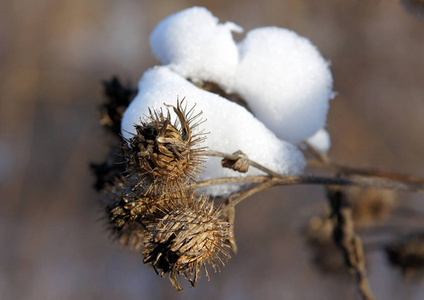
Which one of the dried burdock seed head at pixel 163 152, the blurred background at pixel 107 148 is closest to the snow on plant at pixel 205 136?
the dried burdock seed head at pixel 163 152

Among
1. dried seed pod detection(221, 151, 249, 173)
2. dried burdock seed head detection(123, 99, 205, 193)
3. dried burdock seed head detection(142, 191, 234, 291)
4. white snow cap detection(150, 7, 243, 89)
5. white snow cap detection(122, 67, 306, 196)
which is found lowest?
dried burdock seed head detection(142, 191, 234, 291)

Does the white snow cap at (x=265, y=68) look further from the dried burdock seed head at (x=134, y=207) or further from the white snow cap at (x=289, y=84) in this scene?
the dried burdock seed head at (x=134, y=207)

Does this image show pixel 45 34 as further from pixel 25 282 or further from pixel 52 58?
pixel 25 282

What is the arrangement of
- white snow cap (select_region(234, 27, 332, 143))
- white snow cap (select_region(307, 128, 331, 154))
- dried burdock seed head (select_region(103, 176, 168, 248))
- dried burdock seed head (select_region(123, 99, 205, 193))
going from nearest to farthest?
dried burdock seed head (select_region(123, 99, 205, 193)), dried burdock seed head (select_region(103, 176, 168, 248)), white snow cap (select_region(234, 27, 332, 143)), white snow cap (select_region(307, 128, 331, 154))

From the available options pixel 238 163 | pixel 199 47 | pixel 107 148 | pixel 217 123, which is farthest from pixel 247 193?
pixel 107 148

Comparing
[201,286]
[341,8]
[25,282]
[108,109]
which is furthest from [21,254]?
[341,8]

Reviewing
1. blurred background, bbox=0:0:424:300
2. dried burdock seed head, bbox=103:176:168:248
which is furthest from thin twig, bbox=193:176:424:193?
blurred background, bbox=0:0:424:300

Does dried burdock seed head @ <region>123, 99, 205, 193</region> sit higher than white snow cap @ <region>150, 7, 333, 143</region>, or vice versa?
white snow cap @ <region>150, 7, 333, 143</region>

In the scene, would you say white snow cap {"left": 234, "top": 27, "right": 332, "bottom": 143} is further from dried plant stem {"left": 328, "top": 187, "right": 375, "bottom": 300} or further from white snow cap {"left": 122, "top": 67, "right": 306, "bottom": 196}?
dried plant stem {"left": 328, "top": 187, "right": 375, "bottom": 300}
